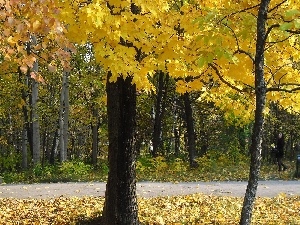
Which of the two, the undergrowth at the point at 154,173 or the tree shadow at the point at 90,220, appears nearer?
the tree shadow at the point at 90,220

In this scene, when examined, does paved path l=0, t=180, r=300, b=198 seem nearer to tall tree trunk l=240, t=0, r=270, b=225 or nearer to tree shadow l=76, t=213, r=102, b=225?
tree shadow l=76, t=213, r=102, b=225

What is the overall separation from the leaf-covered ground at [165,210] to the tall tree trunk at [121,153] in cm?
71

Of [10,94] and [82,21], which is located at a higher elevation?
[10,94]

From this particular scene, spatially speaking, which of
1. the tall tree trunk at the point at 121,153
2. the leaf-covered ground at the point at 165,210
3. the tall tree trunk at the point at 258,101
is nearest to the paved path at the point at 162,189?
the leaf-covered ground at the point at 165,210

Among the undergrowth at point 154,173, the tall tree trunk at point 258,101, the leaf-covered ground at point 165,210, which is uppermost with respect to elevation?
the tall tree trunk at point 258,101

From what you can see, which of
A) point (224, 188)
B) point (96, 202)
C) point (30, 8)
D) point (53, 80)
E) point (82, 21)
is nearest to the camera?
point (30, 8)

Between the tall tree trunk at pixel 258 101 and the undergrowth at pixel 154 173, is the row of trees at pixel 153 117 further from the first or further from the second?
the tall tree trunk at pixel 258 101

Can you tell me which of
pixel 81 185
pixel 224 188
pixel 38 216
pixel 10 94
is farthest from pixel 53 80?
pixel 38 216

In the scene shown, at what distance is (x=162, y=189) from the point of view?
11.2 meters

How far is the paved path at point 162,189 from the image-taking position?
416 inches

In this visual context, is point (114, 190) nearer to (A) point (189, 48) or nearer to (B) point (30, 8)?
(A) point (189, 48)

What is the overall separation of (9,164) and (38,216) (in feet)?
58.7

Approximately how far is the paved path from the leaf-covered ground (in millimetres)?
1050

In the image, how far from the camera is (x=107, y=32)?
15.9 ft
